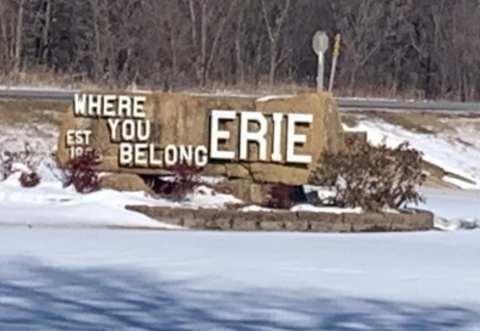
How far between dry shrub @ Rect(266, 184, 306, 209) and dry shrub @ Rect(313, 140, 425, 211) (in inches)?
16.6

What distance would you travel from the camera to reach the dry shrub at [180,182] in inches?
834

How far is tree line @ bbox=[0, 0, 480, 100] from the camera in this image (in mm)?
53750

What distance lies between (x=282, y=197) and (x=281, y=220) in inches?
50.4

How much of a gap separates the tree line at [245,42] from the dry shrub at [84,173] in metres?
28.3

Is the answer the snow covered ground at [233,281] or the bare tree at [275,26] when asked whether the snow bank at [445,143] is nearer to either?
the snow covered ground at [233,281]

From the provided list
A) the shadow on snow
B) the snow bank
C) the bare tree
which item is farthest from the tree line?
the shadow on snow

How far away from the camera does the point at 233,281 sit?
1415 cm

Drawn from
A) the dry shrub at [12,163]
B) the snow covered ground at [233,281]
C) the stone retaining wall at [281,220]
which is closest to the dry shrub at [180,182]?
the stone retaining wall at [281,220]

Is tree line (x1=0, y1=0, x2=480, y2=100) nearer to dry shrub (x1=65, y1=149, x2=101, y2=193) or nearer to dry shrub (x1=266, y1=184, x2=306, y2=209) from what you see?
dry shrub (x1=266, y1=184, x2=306, y2=209)

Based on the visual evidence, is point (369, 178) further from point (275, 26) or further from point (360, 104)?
point (275, 26)

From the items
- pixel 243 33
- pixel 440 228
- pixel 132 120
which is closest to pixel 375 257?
pixel 440 228

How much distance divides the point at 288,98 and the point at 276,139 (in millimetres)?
645

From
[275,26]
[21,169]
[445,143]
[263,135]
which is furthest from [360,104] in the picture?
[21,169]

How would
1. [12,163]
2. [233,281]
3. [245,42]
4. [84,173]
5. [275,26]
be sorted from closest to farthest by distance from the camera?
1. [233,281]
2. [84,173]
3. [12,163]
4. [245,42]
5. [275,26]
